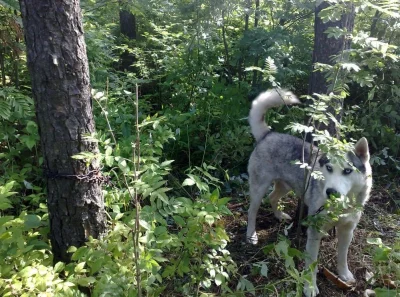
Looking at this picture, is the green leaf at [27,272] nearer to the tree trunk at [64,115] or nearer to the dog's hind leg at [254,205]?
the tree trunk at [64,115]

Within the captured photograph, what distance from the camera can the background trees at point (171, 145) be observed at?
229 cm

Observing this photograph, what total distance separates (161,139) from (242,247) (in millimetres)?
1341

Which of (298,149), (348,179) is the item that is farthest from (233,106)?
(348,179)

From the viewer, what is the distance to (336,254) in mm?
3605

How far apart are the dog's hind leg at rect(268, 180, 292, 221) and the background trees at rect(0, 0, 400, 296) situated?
0.14 meters

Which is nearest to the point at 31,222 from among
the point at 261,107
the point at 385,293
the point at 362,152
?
the point at 385,293

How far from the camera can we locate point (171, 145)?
4969 millimetres

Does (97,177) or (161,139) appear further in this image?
(161,139)

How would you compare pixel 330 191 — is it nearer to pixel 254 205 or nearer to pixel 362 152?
pixel 362 152

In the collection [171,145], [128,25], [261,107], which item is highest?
[128,25]

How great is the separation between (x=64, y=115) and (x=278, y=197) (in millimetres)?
2614

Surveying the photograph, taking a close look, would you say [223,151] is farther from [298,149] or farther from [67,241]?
[67,241]

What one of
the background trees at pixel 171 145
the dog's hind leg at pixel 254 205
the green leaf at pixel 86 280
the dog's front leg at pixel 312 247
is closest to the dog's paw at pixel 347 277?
the background trees at pixel 171 145

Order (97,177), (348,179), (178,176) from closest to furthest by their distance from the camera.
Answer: (97,177), (348,179), (178,176)
